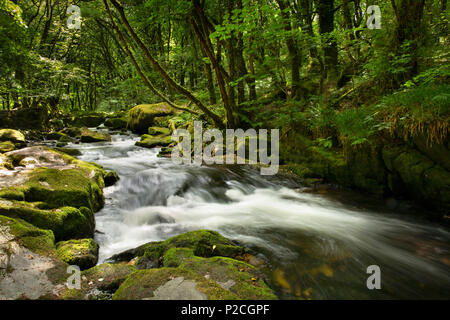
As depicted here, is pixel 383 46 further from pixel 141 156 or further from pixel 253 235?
pixel 141 156

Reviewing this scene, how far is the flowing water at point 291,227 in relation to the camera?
2600 millimetres

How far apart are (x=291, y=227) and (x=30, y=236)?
3513 mm

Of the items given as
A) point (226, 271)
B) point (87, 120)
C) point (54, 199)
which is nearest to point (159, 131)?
point (87, 120)

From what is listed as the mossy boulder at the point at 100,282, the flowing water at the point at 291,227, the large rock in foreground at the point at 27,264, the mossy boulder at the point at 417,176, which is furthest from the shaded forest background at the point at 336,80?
→ the large rock in foreground at the point at 27,264

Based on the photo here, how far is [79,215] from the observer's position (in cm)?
326

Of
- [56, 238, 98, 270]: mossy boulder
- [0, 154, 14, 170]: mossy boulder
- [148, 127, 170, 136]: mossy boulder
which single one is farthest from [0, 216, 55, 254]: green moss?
[148, 127, 170, 136]: mossy boulder

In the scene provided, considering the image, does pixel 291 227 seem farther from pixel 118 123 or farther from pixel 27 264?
pixel 118 123

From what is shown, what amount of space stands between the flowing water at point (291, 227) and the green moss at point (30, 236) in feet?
2.21

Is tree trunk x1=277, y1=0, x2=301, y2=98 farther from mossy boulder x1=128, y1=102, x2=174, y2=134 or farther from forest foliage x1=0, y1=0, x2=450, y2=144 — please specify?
mossy boulder x1=128, y1=102, x2=174, y2=134

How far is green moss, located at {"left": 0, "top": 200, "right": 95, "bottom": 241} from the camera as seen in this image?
2.80 m

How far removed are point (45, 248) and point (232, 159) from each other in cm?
567

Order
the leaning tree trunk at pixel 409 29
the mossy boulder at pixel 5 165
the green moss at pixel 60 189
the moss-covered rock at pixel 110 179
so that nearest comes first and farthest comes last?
the green moss at pixel 60 189 < the mossy boulder at pixel 5 165 < the leaning tree trunk at pixel 409 29 < the moss-covered rock at pixel 110 179

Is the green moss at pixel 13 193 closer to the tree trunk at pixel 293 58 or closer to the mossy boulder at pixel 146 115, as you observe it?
the tree trunk at pixel 293 58

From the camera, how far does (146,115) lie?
41.4 ft
